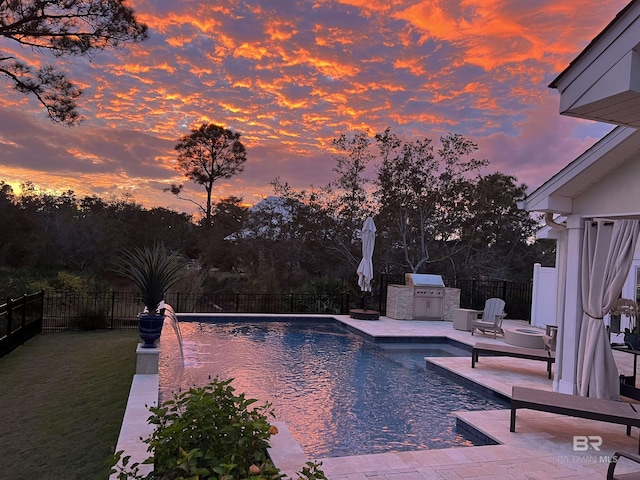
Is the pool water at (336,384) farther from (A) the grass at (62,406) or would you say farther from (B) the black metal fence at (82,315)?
(B) the black metal fence at (82,315)

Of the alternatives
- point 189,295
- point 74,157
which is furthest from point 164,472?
point 74,157

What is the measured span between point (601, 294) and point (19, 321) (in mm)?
12067

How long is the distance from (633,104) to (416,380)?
21.5 feet

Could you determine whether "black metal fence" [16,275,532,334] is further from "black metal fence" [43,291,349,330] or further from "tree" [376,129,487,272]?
"tree" [376,129,487,272]

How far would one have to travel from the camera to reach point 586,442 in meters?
4.99

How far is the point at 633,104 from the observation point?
8.37 feet

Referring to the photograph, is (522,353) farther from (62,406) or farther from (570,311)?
(62,406)

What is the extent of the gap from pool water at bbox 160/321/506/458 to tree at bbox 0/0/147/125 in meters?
6.90

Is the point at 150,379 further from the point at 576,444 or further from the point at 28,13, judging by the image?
the point at 28,13

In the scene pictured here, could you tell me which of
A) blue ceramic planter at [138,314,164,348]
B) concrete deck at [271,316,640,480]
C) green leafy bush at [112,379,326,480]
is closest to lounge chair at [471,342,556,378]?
concrete deck at [271,316,640,480]

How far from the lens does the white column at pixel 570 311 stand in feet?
20.8

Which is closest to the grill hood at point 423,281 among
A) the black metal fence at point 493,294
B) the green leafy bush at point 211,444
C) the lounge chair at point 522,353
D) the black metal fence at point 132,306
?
the black metal fence at point 493,294

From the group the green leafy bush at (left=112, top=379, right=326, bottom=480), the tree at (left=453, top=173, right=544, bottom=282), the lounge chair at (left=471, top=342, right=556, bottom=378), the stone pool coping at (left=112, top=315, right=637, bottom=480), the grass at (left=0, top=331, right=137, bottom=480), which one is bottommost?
the grass at (left=0, top=331, right=137, bottom=480)

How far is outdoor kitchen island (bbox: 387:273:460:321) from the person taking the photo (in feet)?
50.4
